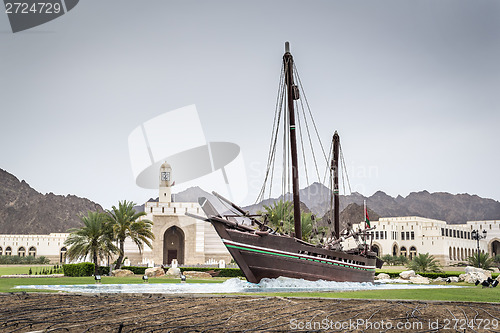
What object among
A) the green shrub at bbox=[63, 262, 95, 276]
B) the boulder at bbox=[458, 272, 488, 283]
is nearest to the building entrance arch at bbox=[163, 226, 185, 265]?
the green shrub at bbox=[63, 262, 95, 276]

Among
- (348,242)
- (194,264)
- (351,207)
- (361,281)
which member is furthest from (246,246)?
(351,207)

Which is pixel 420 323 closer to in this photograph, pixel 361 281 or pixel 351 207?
pixel 361 281

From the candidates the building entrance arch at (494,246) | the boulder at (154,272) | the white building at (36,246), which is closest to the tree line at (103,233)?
the boulder at (154,272)

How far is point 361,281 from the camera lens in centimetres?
2652

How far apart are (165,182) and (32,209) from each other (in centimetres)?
10128

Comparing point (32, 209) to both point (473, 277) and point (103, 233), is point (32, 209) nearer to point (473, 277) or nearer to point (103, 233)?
point (103, 233)

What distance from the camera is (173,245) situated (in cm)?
5881

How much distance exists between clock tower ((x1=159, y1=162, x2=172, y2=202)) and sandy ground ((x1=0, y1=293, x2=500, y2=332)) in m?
48.5

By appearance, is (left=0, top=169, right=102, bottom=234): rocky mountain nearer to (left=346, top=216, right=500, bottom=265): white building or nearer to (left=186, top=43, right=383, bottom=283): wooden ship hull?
(left=346, top=216, right=500, bottom=265): white building

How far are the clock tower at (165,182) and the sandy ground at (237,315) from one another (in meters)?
48.5

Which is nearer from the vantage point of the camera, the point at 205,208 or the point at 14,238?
the point at 205,208

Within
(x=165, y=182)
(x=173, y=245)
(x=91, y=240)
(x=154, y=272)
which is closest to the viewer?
(x=154, y=272)

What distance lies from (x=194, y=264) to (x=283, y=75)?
105 ft

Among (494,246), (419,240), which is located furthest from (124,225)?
(494,246)
